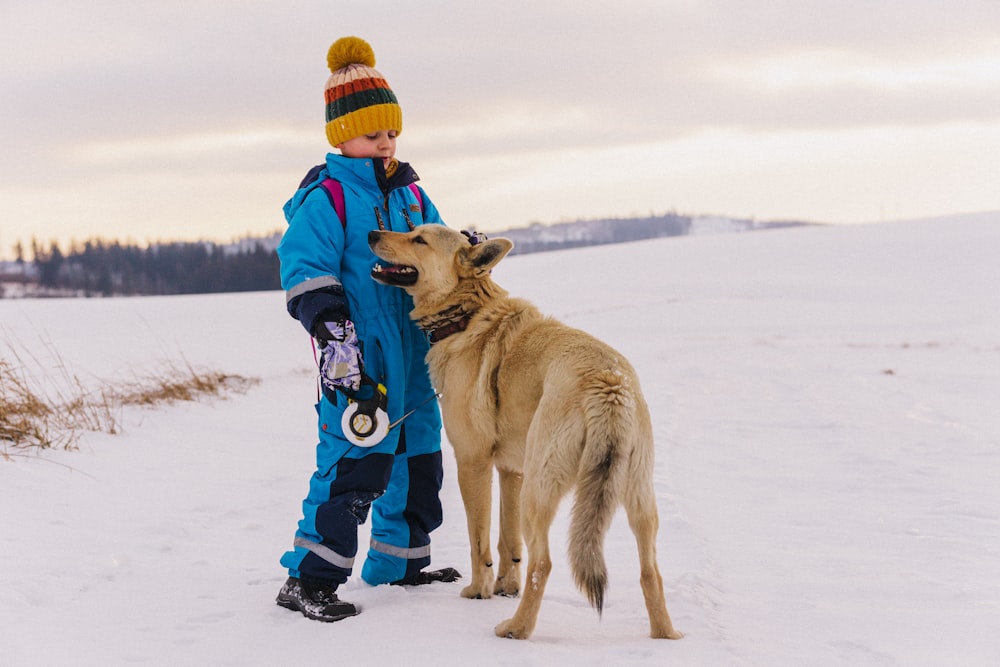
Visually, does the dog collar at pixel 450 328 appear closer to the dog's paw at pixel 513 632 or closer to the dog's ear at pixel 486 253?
the dog's ear at pixel 486 253

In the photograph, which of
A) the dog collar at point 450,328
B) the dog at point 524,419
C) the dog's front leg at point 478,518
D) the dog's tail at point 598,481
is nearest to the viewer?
the dog's tail at point 598,481

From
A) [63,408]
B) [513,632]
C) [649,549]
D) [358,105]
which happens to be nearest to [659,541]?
[649,549]

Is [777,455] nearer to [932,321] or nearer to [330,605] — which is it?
[330,605]

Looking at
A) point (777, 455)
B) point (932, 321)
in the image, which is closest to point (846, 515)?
point (777, 455)

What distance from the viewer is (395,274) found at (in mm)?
4043

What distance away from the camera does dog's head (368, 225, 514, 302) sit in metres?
4.04

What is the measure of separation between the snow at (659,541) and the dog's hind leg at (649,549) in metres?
0.09

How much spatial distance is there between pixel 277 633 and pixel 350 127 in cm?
251

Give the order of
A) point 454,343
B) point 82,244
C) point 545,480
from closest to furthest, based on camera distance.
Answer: point 545,480
point 454,343
point 82,244

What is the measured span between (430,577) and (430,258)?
1778 mm

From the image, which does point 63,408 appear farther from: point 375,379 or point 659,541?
point 659,541

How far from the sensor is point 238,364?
15867 millimetres

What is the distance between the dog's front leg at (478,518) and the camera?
4.00 m

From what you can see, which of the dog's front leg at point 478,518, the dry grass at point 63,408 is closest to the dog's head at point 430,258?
the dog's front leg at point 478,518
